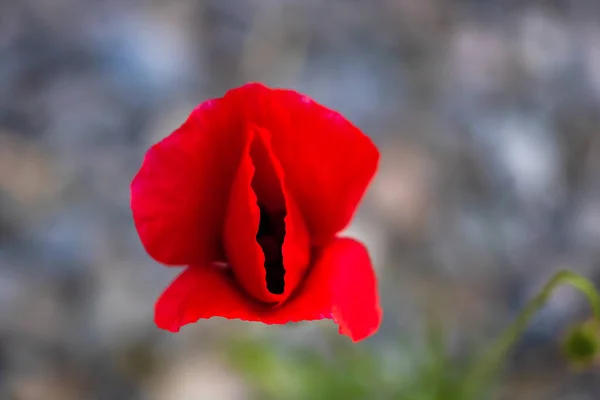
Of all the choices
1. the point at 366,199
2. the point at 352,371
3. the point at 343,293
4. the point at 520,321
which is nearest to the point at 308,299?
the point at 343,293

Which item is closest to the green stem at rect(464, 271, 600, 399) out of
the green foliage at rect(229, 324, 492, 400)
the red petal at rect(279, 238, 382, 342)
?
the green foliage at rect(229, 324, 492, 400)

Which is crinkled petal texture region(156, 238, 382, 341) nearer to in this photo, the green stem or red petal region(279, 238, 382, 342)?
red petal region(279, 238, 382, 342)

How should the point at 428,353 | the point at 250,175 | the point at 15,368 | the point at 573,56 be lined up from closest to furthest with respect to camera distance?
the point at 250,175
the point at 428,353
the point at 15,368
the point at 573,56

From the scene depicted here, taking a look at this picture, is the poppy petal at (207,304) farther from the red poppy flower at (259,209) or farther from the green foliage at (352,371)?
the green foliage at (352,371)

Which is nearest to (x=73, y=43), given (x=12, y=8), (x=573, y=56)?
(x=12, y=8)

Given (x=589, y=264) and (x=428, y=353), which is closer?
(x=428, y=353)

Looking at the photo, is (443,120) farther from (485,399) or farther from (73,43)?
(73,43)
